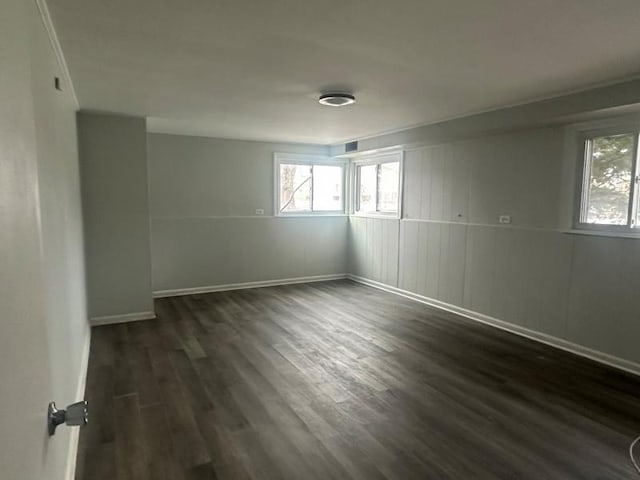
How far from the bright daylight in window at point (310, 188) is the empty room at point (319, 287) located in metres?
0.28

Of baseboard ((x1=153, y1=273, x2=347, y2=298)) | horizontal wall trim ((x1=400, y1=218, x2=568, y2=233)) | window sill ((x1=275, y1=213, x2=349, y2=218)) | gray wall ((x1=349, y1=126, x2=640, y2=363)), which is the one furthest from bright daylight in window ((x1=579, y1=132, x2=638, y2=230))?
baseboard ((x1=153, y1=273, x2=347, y2=298))

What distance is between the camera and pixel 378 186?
6.61m

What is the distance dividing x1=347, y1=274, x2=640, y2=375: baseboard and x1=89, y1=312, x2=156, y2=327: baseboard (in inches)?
139

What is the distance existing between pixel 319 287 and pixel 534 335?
3326 millimetres

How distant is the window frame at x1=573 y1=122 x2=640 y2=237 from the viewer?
11.2 feet

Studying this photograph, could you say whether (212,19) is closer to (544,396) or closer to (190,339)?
(190,339)

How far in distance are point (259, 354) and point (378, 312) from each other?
1.97 meters

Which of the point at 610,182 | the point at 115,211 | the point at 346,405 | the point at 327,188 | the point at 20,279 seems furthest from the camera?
the point at 327,188

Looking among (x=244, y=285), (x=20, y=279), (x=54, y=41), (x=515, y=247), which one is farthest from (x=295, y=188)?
(x=20, y=279)

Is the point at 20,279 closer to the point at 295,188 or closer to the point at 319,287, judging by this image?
the point at 319,287

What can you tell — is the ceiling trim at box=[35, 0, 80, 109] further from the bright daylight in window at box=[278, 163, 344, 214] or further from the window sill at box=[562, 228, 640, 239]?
the window sill at box=[562, 228, 640, 239]

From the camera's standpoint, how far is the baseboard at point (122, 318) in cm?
450

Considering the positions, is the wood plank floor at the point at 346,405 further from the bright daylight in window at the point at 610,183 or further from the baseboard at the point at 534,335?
the bright daylight in window at the point at 610,183

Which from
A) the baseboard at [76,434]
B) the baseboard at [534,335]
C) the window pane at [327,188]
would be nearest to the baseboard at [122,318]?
the baseboard at [76,434]
